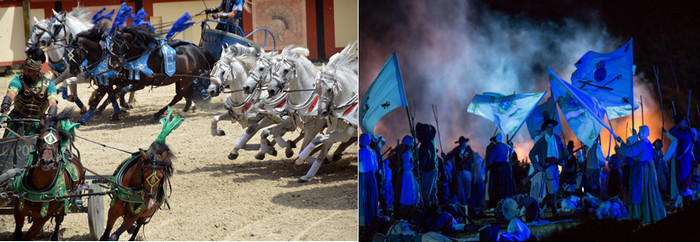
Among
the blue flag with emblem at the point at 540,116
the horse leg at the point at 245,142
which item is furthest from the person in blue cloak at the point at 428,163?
the horse leg at the point at 245,142

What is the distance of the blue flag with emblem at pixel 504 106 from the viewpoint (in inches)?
214

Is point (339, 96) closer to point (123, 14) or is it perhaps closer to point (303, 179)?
point (303, 179)

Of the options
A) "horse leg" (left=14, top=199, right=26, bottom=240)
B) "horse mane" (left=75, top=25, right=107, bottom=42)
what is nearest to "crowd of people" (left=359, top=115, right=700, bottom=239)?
"horse leg" (left=14, top=199, right=26, bottom=240)

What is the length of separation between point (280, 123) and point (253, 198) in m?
1.31

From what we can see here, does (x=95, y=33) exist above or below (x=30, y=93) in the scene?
above

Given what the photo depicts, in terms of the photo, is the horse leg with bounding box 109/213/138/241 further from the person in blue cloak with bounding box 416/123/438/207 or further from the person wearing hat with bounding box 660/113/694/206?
the person wearing hat with bounding box 660/113/694/206

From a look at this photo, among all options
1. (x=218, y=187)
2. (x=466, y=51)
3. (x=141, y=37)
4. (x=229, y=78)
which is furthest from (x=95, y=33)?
(x=466, y=51)

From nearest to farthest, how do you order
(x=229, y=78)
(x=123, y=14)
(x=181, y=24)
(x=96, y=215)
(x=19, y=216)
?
(x=19, y=216)
(x=96, y=215)
(x=123, y=14)
(x=181, y=24)
(x=229, y=78)

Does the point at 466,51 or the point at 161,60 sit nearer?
the point at 466,51

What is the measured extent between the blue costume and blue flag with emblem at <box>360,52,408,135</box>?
0.14 metres

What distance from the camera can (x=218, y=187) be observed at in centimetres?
758

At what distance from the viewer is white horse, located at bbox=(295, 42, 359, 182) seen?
742 centimetres

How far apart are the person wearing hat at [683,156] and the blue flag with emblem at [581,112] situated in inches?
19.1

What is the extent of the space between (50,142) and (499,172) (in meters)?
3.18
